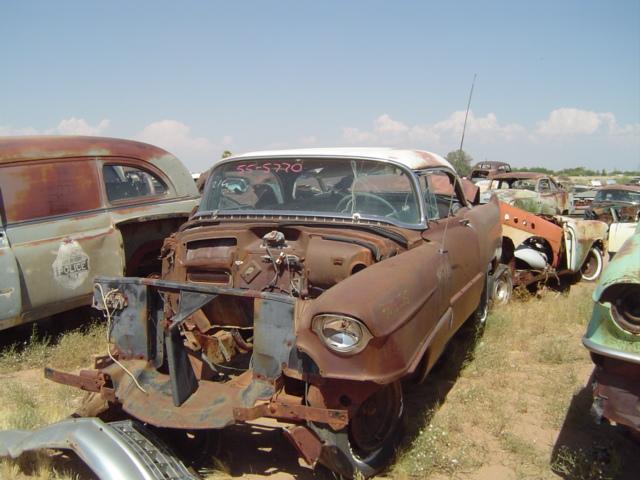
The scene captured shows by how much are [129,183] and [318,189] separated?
9.76 feet

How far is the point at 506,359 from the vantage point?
5.25m

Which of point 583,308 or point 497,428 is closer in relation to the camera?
point 497,428

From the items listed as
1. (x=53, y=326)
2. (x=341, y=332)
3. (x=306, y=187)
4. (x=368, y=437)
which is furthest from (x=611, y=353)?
(x=53, y=326)

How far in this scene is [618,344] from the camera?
105 inches

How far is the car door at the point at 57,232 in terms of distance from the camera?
17.4 ft

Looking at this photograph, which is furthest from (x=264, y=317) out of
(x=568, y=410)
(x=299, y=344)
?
(x=568, y=410)

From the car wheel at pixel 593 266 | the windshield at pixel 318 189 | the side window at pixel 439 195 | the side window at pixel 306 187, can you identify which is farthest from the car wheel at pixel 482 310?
the car wheel at pixel 593 266

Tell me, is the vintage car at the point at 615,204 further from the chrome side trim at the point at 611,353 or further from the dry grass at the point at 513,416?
the chrome side trim at the point at 611,353

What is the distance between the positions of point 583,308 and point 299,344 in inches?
202

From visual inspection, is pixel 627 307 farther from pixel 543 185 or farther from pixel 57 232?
pixel 543 185

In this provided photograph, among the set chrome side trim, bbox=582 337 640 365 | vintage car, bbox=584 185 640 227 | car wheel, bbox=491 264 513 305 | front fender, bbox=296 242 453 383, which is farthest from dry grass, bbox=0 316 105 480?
vintage car, bbox=584 185 640 227

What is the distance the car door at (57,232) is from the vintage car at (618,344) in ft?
15.1

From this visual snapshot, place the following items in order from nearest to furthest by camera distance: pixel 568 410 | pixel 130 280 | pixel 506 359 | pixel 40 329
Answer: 1. pixel 130 280
2. pixel 568 410
3. pixel 506 359
4. pixel 40 329

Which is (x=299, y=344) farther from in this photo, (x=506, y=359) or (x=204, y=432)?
(x=506, y=359)
